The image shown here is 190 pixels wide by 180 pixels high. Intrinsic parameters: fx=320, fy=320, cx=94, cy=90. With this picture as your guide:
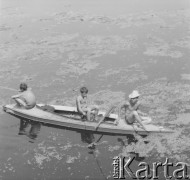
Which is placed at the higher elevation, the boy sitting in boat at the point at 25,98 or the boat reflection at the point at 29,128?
the boy sitting in boat at the point at 25,98

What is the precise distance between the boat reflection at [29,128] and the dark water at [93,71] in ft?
0.11

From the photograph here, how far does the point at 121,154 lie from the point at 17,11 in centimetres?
1835

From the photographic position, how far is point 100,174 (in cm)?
805

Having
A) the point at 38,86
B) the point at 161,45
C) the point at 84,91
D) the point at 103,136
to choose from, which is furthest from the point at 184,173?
the point at 161,45

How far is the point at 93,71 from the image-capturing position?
46.4 feet

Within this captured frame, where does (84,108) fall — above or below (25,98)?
below

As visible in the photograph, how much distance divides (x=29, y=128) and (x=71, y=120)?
1534mm

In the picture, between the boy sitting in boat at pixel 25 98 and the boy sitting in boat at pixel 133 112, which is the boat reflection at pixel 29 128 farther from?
the boy sitting in boat at pixel 133 112

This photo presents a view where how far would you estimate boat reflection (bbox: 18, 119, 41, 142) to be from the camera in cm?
1012

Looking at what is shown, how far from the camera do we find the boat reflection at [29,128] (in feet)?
33.2

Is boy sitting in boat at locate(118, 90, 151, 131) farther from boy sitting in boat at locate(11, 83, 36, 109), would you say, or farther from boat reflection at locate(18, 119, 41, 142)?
boy sitting in boat at locate(11, 83, 36, 109)

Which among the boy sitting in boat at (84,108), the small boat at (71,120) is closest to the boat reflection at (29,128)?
the small boat at (71,120)

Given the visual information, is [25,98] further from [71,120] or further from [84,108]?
[84,108]

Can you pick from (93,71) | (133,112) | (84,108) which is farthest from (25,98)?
(93,71)
